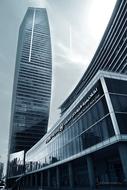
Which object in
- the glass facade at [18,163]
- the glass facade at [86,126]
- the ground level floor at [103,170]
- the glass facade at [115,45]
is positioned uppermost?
the glass facade at [115,45]

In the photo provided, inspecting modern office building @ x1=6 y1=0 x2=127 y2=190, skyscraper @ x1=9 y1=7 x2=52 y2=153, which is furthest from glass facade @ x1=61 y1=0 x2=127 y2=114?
skyscraper @ x1=9 y1=7 x2=52 y2=153

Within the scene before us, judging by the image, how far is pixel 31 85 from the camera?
513ft

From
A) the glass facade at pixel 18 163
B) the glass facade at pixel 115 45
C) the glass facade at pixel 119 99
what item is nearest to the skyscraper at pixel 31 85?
the glass facade at pixel 18 163

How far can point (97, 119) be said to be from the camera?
26.2 meters

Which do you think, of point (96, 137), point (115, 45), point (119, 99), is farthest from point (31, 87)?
point (119, 99)

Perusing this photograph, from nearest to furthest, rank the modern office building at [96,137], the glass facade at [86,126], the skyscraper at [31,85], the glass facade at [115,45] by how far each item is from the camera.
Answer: the modern office building at [96,137]
the glass facade at [86,126]
the glass facade at [115,45]
the skyscraper at [31,85]

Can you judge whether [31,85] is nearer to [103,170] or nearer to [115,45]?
[115,45]

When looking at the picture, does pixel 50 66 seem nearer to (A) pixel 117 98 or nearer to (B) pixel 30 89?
(B) pixel 30 89

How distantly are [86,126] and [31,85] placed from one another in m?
131

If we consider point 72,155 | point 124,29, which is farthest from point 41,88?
point 72,155

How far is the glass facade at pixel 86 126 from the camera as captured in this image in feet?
80.4

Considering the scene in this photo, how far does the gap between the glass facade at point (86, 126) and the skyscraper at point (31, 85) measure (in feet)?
319

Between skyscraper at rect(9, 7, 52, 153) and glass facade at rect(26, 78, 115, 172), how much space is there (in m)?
97.2

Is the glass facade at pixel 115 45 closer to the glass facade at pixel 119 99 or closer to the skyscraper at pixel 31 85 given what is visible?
the glass facade at pixel 119 99
